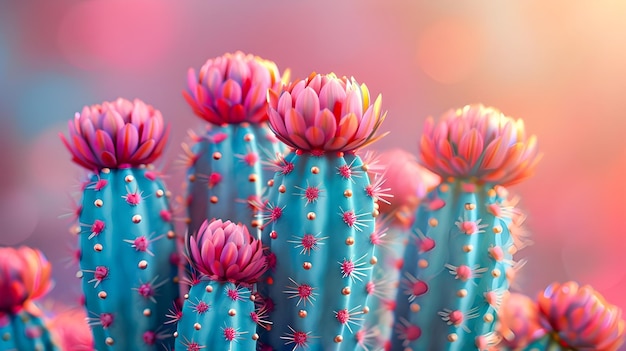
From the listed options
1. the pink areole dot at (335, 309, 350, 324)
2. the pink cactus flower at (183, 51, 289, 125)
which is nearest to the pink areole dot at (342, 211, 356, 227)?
the pink areole dot at (335, 309, 350, 324)

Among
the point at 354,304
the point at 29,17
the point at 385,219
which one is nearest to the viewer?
the point at 354,304

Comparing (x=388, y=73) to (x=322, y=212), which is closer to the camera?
(x=322, y=212)

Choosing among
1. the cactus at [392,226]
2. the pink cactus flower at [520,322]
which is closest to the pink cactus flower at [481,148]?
the cactus at [392,226]

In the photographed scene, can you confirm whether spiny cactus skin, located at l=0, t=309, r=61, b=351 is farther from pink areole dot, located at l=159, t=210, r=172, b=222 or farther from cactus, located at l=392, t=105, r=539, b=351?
cactus, located at l=392, t=105, r=539, b=351

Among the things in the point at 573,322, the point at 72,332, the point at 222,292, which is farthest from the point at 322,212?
the point at 72,332

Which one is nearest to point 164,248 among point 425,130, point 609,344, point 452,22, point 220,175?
point 220,175

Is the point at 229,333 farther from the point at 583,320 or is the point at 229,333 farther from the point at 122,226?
the point at 583,320

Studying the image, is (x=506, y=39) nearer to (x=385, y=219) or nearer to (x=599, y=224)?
(x=599, y=224)

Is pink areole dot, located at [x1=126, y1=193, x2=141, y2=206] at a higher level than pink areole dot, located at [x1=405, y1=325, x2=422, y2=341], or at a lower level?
higher
